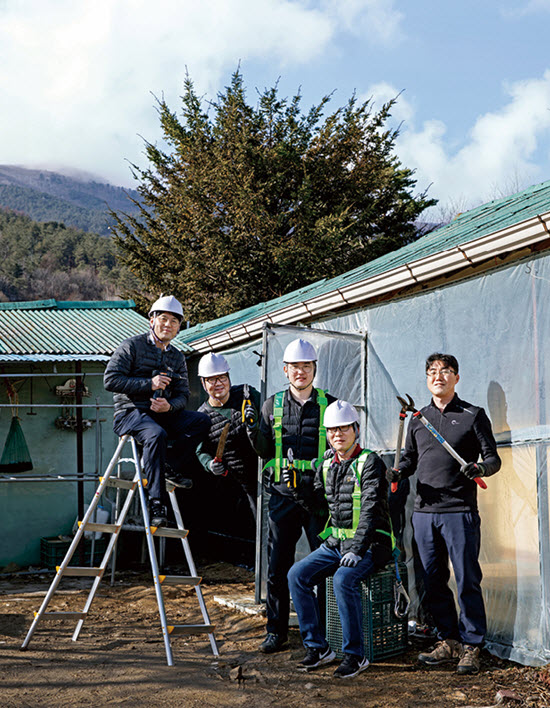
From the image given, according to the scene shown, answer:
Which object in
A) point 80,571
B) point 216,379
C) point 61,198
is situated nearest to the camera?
point 80,571

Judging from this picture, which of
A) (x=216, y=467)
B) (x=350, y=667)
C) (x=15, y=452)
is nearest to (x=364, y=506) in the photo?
(x=350, y=667)

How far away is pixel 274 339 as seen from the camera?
7.31m

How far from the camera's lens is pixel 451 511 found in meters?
4.85

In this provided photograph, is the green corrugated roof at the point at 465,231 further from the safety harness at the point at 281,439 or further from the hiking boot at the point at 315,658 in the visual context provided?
the hiking boot at the point at 315,658

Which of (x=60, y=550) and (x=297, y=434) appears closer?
(x=297, y=434)

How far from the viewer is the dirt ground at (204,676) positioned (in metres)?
4.25

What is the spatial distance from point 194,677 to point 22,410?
641 cm

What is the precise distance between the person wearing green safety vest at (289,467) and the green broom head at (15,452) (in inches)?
221

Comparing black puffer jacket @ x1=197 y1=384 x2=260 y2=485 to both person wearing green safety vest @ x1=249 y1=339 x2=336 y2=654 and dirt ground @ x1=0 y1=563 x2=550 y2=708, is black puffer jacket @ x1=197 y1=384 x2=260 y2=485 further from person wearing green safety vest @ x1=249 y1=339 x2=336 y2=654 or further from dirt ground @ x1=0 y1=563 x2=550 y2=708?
dirt ground @ x1=0 y1=563 x2=550 y2=708

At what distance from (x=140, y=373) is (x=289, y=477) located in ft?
4.81

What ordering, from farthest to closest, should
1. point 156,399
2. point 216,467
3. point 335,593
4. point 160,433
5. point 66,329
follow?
1. point 66,329
2. point 216,467
3. point 156,399
4. point 160,433
5. point 335,593

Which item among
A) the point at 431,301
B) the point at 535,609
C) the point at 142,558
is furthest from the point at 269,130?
the point at 535,609

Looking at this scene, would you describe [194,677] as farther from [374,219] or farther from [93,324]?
[374,219]

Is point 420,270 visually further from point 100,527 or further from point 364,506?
point 100,527
